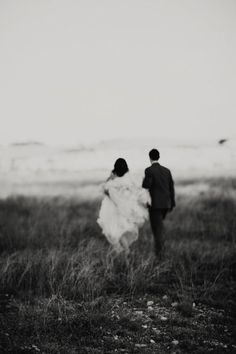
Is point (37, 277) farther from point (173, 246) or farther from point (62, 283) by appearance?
point (173, 246)

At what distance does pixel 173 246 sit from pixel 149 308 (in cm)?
311

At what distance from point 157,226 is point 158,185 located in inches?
29.6

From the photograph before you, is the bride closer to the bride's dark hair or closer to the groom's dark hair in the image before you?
the bride's dark hair

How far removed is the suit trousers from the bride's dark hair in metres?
0.87

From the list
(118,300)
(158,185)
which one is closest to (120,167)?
(158,185)

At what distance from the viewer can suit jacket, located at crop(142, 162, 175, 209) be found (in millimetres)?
7648

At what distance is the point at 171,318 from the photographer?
192 inches

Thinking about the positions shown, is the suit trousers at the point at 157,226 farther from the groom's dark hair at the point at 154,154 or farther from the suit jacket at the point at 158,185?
the groom's dark hair at the point at 154,154

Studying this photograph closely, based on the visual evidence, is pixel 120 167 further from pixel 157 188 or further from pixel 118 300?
pixel 118 300

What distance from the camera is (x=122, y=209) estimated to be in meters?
8.07

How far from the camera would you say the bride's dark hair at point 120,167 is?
25.6ft

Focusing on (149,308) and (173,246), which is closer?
(149,308)

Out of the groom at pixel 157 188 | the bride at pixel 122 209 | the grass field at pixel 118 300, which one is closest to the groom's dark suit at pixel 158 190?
the groom at pixel 157 188

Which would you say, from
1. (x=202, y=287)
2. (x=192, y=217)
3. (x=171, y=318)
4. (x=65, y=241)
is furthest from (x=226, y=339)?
(x=192, y=217)
